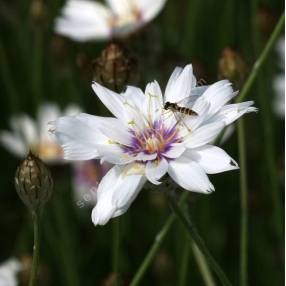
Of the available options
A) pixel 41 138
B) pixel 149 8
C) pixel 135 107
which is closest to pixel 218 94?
pixel 135 107

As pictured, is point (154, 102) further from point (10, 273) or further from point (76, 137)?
point (10, 273)

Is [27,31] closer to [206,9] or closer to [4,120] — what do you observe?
[4,120]

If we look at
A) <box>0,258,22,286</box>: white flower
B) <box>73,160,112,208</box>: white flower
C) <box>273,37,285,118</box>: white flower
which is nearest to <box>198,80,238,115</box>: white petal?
<box>0,258,22,286</box>: white flower

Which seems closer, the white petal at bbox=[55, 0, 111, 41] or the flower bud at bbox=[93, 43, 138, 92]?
the flower bud at bbox=[93, 43, 138, 92]

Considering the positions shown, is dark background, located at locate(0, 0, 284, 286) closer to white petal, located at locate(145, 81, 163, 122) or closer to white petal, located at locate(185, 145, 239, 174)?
white petal, located at locate(145, 81, 163, 122)

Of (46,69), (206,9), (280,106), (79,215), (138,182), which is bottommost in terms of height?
(79,215)

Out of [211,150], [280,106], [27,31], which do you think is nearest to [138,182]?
[211,150]

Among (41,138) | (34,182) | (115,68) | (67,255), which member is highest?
(115,68)
